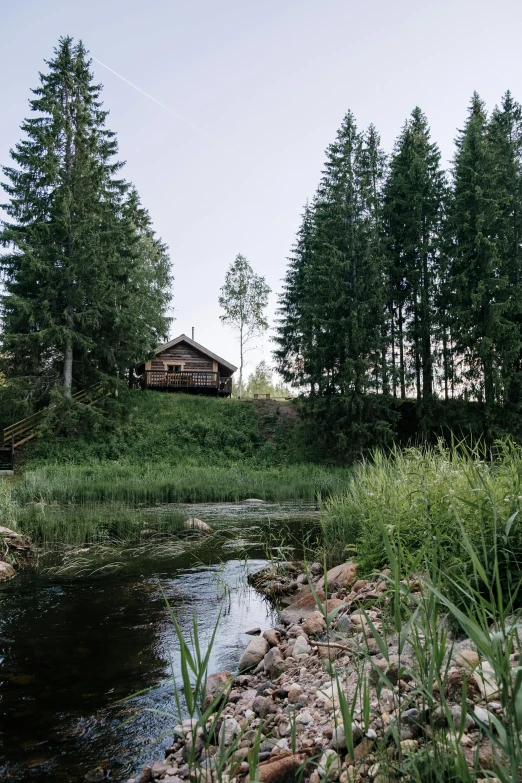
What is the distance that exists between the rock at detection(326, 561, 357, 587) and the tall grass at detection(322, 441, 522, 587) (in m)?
0.20

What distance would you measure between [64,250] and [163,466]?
461 inches

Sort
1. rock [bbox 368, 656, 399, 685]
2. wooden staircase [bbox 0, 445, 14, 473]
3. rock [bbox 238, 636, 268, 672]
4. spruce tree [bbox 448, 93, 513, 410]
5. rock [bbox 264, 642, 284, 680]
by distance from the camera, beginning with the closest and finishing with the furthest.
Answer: rock [bbox 368, 656, 399, 685] < rock [bbox 264, 642, 284, 680] < rock [bbox 238, 636, 268, 672] < wooden staircase [bbox 0, 445, 14, 473] < spruce tree [bbox 448, 93, 513, 410]

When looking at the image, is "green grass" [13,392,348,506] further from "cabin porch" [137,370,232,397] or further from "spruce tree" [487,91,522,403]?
"spruce tree" [487,91,522,403]

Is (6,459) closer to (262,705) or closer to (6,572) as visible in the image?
(6,572)

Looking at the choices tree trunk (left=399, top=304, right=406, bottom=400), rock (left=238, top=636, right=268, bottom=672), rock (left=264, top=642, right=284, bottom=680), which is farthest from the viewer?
tree trunk (left=399, top=304, right=406, bottom=400)

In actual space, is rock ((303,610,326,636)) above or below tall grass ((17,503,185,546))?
above

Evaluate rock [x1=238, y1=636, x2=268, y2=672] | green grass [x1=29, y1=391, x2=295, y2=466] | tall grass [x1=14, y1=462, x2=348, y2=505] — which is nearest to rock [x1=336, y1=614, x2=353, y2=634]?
rock [x1=238, y1=636, x2=268, y2=672]

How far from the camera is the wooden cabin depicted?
1369 inches

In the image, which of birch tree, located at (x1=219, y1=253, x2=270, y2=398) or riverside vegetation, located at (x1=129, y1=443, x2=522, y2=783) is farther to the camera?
birch tree, located at (x1=219, y1=253, x2=270, y2=398)

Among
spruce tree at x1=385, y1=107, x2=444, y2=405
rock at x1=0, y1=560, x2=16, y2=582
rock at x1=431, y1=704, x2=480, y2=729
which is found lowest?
rock at x1=0, y1=560, x2=16, y2=582

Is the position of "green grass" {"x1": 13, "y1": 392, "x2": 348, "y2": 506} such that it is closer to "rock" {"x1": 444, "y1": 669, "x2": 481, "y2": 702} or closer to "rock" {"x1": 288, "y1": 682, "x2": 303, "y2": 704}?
"rock" {"x1": 288, "y1": 682, "x2": 303, "y2": 704}

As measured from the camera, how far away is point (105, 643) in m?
4.61

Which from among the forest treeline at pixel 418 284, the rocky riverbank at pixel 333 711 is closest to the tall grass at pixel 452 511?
Result: the rocky riverbank at pixel 333 711

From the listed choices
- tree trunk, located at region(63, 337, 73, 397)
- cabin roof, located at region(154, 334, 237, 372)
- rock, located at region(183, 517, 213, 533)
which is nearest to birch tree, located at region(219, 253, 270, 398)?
cabin roof, located at region(154, 334, 237, 372)
